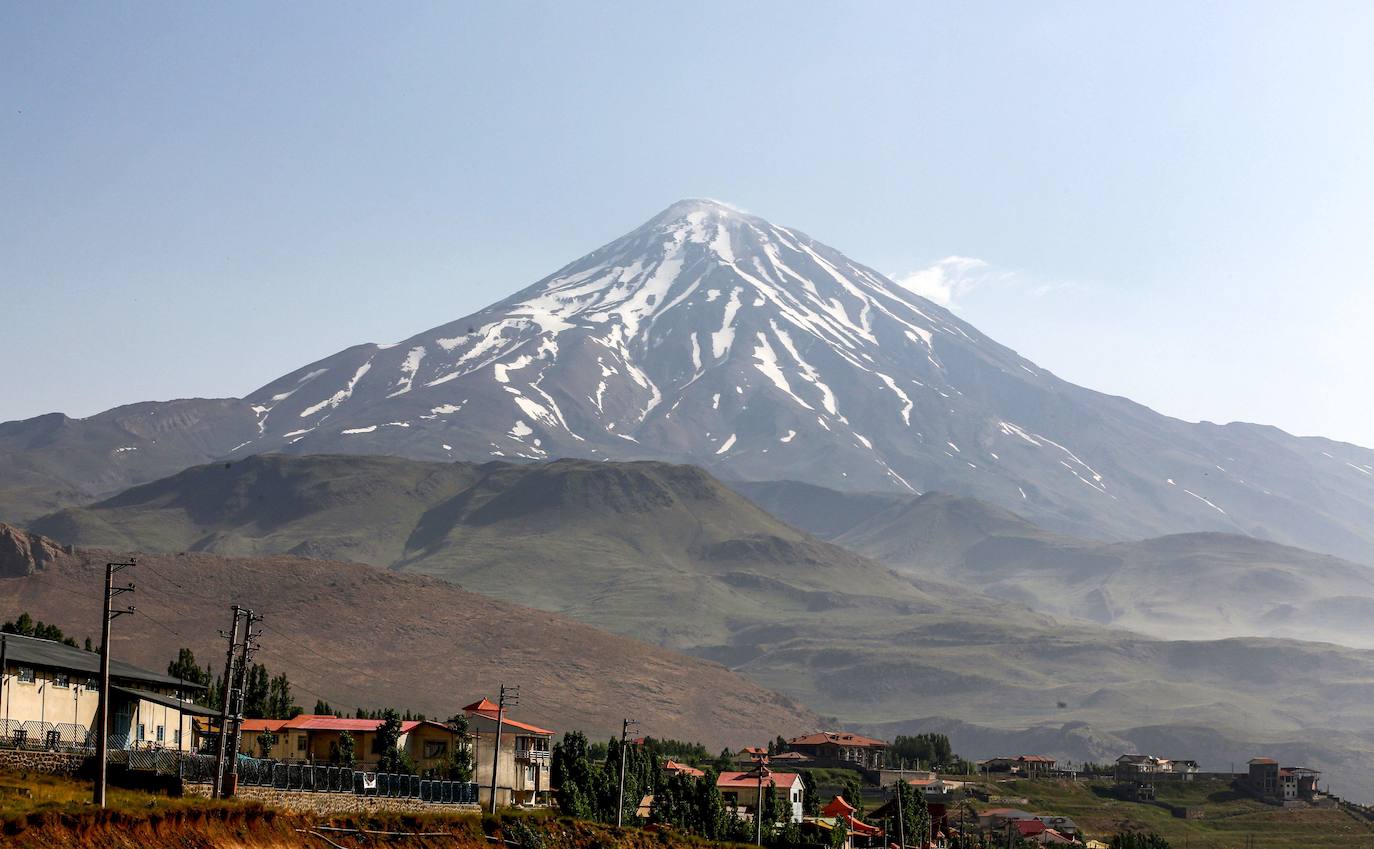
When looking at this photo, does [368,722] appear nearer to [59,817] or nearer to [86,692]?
[86,692]

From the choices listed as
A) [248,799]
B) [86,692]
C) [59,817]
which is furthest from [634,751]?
[59,817]

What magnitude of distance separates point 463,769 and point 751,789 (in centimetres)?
3429

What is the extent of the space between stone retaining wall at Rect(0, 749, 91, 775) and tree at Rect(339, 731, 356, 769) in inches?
913

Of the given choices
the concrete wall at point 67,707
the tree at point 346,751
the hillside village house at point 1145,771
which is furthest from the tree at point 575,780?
the hillside village house at point 1145,771

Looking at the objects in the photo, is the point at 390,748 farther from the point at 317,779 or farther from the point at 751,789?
the point at 751,789

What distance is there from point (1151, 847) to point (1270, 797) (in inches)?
2054

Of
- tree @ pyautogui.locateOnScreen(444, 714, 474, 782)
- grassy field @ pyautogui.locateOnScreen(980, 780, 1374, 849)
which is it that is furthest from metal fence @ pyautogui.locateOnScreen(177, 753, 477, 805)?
grassy field @ pyautogui.locateOnScreen(980, 780, 1374, 849)

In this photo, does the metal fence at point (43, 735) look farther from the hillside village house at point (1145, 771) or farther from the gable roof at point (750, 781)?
the hillside village house at point (1145, 771)

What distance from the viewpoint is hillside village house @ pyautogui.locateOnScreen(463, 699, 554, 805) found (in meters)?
83.6

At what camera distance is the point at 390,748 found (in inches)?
2933

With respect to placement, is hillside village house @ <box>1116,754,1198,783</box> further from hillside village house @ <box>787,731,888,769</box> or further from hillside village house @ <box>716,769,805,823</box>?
hillside village house @ <box>716,769,805,823</box>

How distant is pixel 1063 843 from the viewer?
388 feet

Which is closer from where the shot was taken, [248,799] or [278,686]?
[248,799]

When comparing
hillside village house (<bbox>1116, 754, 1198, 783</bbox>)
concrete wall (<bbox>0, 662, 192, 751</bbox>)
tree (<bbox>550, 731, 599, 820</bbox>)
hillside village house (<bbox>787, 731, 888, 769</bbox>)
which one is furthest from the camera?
hillside village house (<bbox>1116, 754, 1198, 783</bbox>)
